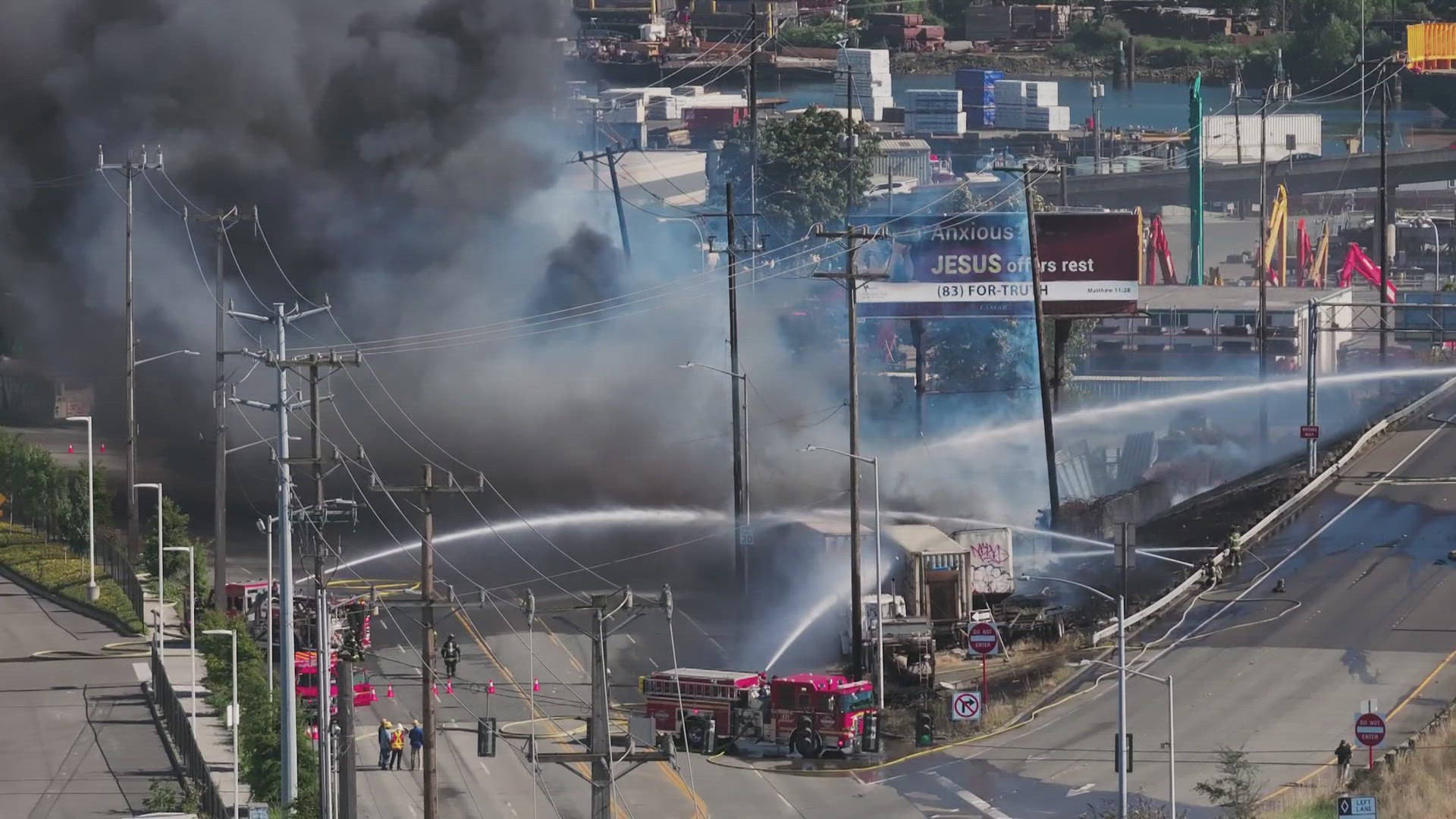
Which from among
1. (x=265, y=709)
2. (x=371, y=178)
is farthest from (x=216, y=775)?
(x=371, y=178)

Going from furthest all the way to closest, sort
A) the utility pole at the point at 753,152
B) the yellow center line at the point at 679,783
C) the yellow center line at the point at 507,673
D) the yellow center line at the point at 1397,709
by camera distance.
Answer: the utility pole at the point at 753,152 < the yellow center line at the point at 1397,709 < the yellow center line at the point at 507,673 < the yellow center line at the point at 679,783

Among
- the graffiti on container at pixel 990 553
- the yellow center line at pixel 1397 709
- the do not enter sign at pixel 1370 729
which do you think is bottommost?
the yellow center line at pixel 1397 709

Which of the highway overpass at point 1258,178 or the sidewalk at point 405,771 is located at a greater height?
the sidewalk at point 405,771

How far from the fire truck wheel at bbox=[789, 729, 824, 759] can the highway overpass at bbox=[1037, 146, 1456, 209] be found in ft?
420

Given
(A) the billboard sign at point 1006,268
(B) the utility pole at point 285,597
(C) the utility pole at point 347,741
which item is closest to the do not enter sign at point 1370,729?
(C) the utility pole at point 347,741

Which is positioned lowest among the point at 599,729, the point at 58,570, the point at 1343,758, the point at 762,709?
the point at 58,570

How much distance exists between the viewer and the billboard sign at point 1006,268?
76625mm

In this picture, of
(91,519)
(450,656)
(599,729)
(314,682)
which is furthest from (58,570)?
(599,729)

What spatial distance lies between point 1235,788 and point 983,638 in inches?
388

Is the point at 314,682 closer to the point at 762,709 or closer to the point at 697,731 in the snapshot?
the point at 697,731

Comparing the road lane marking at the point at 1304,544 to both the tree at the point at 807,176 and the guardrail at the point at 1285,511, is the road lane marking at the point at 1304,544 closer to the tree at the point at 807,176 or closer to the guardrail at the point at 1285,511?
the guardrail at the point at 1285,511

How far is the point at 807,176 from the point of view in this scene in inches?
4419

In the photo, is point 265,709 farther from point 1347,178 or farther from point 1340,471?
point 1347,178

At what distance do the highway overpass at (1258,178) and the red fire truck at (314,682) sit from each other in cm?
12583
